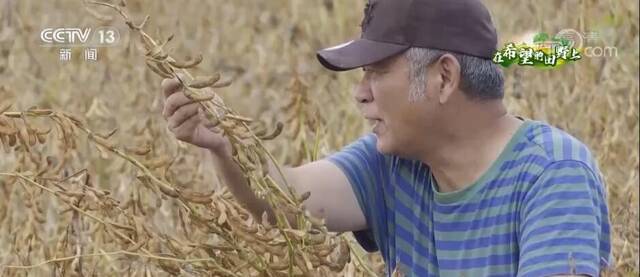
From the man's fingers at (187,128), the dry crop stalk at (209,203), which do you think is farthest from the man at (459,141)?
the dry crop stalk at (209,203)

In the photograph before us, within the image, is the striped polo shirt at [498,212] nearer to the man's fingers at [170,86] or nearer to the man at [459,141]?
the man at [459,141]

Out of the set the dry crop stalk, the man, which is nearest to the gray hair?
the man

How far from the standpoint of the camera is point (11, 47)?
450 cm

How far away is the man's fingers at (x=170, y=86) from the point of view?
212 centimetres

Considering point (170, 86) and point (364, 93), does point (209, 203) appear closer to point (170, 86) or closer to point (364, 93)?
point (170, 86)

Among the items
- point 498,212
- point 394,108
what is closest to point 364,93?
point 394,108

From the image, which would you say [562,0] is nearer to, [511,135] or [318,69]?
[318,69]

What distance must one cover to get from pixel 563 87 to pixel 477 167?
5.36 ft

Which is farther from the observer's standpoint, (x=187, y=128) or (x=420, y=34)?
(x=420, y=34)

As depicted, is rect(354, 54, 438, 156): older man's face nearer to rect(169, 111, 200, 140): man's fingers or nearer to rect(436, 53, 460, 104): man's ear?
rect(436, 53, 460, 104): man's ear

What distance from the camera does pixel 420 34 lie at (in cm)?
232

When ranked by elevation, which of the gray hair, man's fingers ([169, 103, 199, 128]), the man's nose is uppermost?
the gray hair

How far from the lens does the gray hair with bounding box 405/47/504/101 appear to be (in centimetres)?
231

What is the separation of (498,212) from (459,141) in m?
0.13
